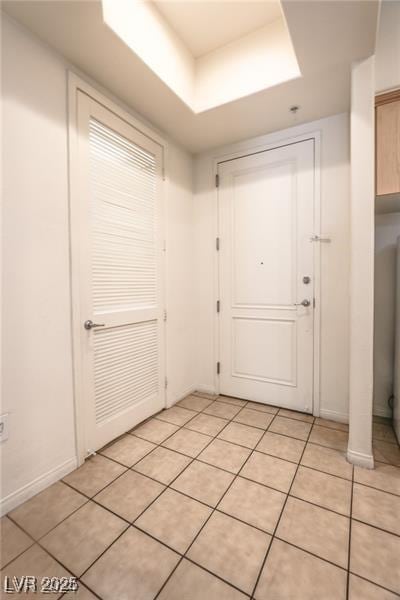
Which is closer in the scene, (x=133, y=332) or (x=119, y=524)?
(x=119, y=524)

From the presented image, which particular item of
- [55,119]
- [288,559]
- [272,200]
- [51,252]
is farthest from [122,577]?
[272,200]

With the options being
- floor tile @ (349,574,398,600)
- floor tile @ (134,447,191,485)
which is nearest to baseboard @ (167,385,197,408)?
floor tile @ (134,447,191,485)

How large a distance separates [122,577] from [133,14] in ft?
9.19

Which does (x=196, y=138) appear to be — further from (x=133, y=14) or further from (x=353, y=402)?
(x=353, y=402)

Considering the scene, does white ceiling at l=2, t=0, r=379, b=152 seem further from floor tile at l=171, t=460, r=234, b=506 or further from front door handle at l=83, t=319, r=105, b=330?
floor tile at l=171, t=460, r=234, b=506

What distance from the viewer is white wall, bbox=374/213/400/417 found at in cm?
218

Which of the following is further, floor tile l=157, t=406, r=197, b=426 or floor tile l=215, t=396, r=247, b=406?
floor tile l=215, t=396, r=247, b=406

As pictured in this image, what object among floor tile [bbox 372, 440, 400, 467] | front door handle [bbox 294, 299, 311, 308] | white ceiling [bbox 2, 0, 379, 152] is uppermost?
white ceiling [bbox 2, 0, 379, 152]

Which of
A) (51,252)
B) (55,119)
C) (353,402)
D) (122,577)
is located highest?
(55,119)

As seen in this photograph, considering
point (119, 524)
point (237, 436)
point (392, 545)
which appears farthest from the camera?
point (237, 436)

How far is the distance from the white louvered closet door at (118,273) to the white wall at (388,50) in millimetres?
1650

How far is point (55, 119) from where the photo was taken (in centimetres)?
157

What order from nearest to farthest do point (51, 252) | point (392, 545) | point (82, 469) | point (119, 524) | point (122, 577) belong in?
1. point (122, 577)
2. point (392, 545)
3. point (119, 524)
4. point (51, 252)
5. point (82, 469)

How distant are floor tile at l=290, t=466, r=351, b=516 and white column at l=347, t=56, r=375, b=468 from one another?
26 cm
